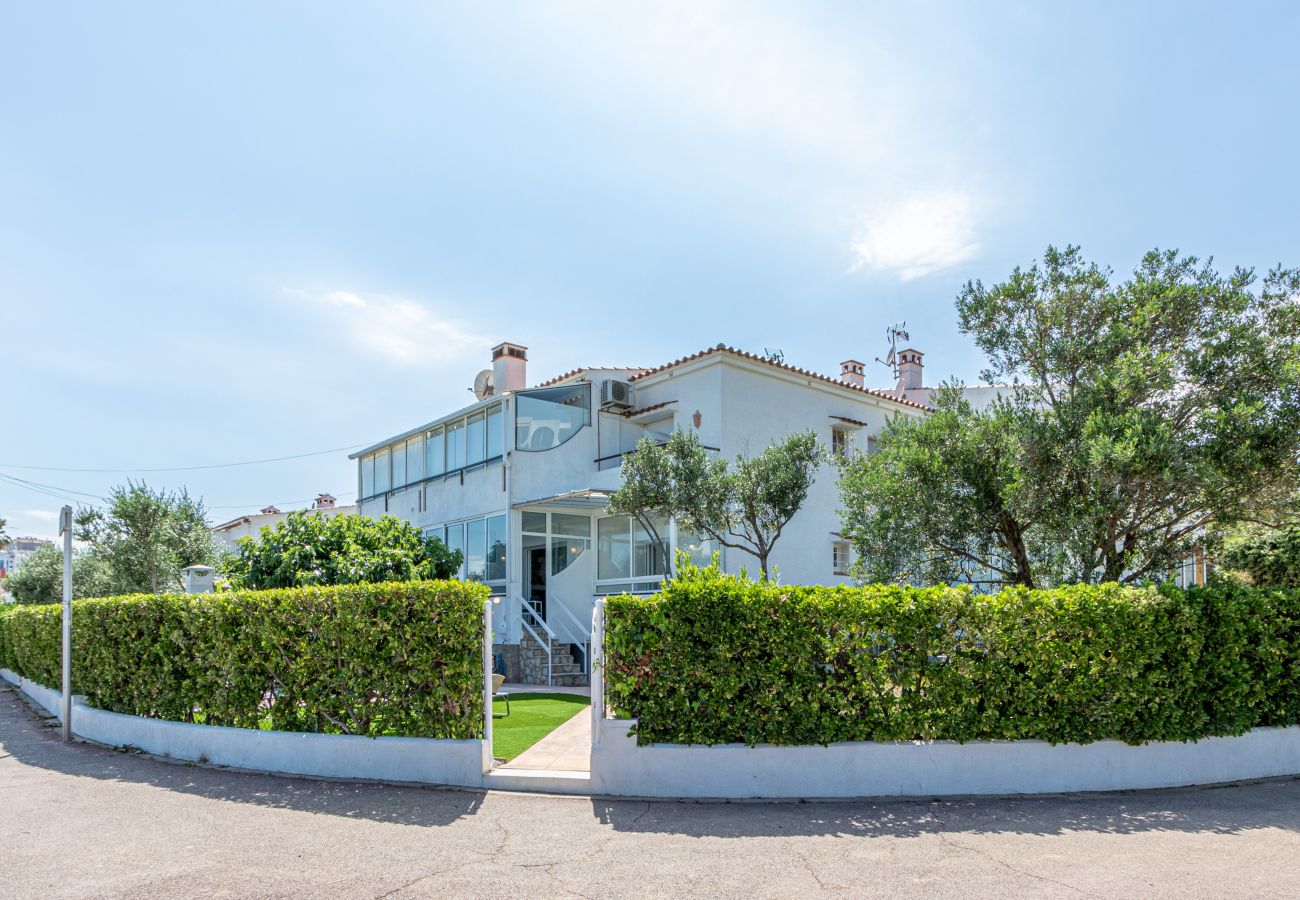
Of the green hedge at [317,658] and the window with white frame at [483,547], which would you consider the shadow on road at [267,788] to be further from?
the window with white frame at [483,547]

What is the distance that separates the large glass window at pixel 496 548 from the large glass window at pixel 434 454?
291 centimetres

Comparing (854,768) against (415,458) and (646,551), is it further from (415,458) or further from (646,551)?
(415,458)

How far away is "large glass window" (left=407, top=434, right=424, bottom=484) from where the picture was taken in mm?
22125

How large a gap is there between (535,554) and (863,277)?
9.76 m

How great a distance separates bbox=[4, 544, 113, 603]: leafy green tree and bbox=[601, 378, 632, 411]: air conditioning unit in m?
24.4

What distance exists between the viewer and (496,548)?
61.8ft

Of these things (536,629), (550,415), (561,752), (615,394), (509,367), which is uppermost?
(509,367)

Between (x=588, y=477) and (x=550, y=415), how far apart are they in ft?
5.61

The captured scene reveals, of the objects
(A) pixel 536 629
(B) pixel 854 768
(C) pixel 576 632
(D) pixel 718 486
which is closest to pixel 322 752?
(B) pixel 854 768

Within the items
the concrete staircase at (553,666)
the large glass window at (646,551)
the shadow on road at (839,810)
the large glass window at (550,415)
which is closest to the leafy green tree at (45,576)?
the large glass window at (550,415)

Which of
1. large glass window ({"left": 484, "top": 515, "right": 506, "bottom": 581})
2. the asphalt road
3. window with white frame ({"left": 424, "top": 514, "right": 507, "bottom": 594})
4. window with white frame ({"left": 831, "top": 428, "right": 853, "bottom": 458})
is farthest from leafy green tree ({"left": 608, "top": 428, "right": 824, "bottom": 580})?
the asphalt road

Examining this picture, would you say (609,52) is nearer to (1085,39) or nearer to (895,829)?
(1085,39)

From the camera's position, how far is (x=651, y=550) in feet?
59.8

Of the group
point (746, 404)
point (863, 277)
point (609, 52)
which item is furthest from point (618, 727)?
point (746, 404)
